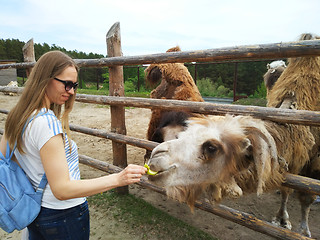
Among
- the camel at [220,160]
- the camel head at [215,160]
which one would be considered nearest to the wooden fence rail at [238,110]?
the camel at [220,160]

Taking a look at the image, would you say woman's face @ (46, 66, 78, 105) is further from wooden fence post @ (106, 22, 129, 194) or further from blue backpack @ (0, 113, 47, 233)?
wooden fence post @ (106, 22, 129, 194)

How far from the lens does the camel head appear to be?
1.60 meters

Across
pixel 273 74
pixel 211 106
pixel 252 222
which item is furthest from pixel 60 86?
pixel 273 74

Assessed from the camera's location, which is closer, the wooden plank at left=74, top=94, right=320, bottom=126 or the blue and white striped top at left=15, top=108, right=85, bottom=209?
the blue and white striped top at left=15, top=108, right=85, bottom=209

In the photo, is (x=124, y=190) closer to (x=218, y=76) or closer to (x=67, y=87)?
(x=67, y=87)

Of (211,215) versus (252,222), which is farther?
(211,215)

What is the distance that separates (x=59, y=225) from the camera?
142 cm

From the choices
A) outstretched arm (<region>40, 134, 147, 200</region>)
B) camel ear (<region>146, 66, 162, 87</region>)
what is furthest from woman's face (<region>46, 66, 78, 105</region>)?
camel ear (<region>146, 66, 162, 87</region>)

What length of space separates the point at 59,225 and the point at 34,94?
2.85ft

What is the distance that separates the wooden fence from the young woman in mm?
1198

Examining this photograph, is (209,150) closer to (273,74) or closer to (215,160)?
(215,160)

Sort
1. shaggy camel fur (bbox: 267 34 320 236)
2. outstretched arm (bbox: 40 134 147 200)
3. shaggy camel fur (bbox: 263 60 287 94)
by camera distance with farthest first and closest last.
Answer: shaggy camel fur (bbox: 263 60 287 94)
shaggy camel fur (bbox: 267 34 320 236)
outstretched arm (bbox: 40 134 147 200)

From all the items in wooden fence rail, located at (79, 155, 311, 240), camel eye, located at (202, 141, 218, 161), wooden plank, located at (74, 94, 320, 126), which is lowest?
wooden fence rail, located at (79, 155, 311, 240)

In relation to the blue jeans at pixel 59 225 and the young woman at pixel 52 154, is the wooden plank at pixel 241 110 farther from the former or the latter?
the blue jeans at pixel 59 225
